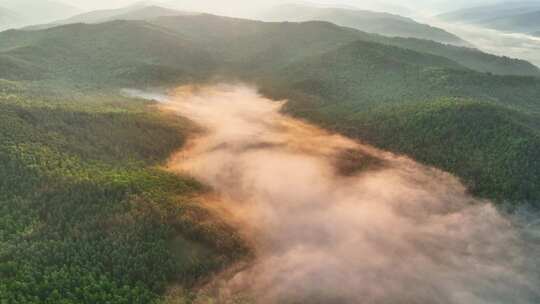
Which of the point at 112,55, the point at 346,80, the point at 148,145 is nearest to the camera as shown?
the point at 148,145

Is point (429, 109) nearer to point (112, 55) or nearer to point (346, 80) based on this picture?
point (346, 80)

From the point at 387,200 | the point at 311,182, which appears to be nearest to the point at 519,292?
the point at 387,200

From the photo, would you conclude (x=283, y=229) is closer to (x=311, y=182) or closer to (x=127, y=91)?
(x=311, y=182)

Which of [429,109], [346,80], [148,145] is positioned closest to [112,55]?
[346,80]

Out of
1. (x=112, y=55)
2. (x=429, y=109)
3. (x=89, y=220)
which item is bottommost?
(x=89, y=220)

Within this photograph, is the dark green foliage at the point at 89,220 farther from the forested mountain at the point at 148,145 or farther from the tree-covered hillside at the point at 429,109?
the tree-covered hillside at the point at 429,109

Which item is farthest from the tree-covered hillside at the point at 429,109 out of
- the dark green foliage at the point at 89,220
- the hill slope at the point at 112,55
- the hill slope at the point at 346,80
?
the dark green foliage at the point at 89,220

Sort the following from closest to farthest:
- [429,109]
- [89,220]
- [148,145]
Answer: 1. [89,220]
2. [148,145]
3. [429,109]

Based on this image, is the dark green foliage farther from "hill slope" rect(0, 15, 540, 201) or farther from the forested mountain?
"hill slope" rect(0, 15, 540, 201)

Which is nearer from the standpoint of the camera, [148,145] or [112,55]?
[148,145]
